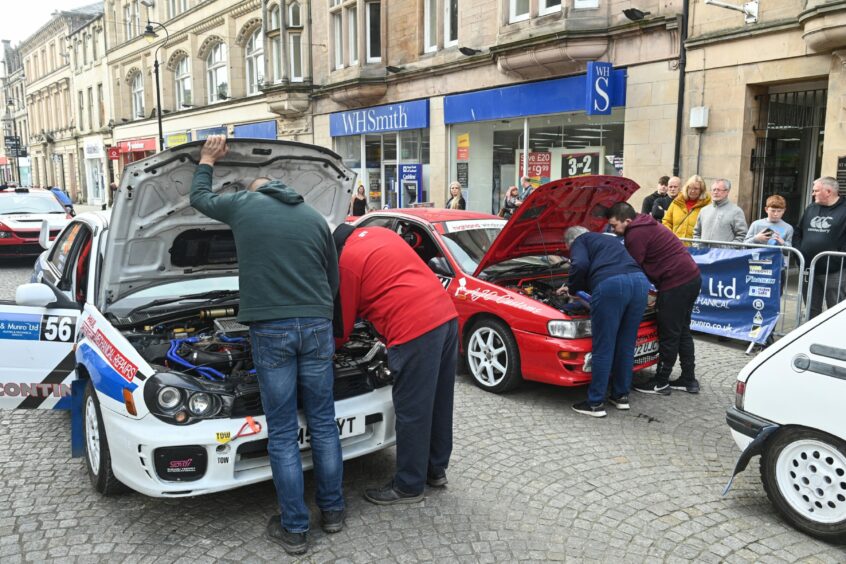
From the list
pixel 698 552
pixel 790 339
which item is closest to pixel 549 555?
pixel 698 552

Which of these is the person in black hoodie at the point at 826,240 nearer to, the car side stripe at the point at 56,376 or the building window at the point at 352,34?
the car side stripe at the point at 56,376

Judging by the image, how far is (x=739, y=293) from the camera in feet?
25.7

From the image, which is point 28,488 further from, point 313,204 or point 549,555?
point 549,555

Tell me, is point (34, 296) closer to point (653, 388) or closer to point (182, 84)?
point (653, 388)

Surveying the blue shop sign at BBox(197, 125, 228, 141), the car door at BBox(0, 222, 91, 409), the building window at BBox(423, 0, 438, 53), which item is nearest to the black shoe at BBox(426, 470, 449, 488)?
the car door at BBox(0, 222, 91, 409)

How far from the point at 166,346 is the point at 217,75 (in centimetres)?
2922

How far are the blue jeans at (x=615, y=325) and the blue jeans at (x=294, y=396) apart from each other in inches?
102

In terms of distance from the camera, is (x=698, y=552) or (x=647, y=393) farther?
(x=647, y=393)

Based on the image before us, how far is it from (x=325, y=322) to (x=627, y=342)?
2988mm

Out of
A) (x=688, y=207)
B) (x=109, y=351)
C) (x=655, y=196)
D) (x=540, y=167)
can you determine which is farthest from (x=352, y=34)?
(x=109, y=351)

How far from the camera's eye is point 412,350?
138 inches

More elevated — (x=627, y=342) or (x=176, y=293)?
(x=176, y=293)

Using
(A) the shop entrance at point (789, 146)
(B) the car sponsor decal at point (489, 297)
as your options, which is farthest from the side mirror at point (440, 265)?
(A) the shop entrance at point (789, 146)

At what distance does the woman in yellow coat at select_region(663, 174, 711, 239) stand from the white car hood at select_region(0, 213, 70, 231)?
11419mm
